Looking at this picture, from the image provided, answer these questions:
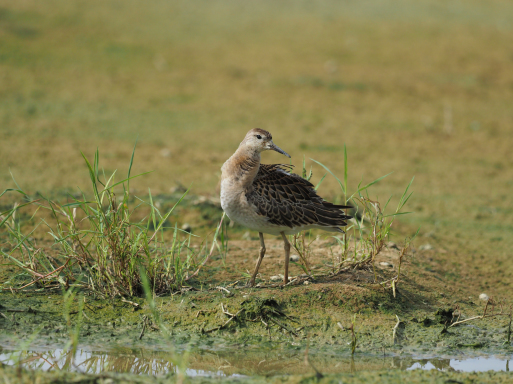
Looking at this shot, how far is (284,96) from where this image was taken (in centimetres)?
1244

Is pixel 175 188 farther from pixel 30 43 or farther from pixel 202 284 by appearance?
pixel 30 43

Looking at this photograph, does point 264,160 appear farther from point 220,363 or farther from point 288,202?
point 220,363

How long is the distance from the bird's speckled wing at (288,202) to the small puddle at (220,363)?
113cm

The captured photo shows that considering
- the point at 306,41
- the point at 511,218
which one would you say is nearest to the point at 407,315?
the point at 511,218

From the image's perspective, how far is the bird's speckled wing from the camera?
517 centimetres

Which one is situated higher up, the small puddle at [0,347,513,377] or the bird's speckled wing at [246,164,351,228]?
the bird's speckled wing at [246,164,351,228]

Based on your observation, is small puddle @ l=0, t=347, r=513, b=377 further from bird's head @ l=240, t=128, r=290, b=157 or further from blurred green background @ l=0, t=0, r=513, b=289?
blurred green background @ l=0, t=0, r=513, b=289

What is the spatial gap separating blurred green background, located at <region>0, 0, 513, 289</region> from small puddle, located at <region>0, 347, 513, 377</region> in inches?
80.9

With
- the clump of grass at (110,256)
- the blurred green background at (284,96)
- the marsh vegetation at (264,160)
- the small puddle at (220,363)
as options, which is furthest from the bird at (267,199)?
the blurred green background at (284,96)

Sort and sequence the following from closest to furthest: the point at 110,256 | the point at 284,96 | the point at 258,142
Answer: the point at 110,256 < the point at 258,142 < the point at 284,96

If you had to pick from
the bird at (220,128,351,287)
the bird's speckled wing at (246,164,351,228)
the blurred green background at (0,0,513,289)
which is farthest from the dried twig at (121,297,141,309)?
the blurred green background at (0,0,513,289)

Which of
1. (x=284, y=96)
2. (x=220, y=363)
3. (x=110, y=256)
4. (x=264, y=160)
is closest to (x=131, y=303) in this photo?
(x=110, y=256)

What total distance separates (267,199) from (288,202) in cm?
18

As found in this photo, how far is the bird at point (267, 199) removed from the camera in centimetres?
516
